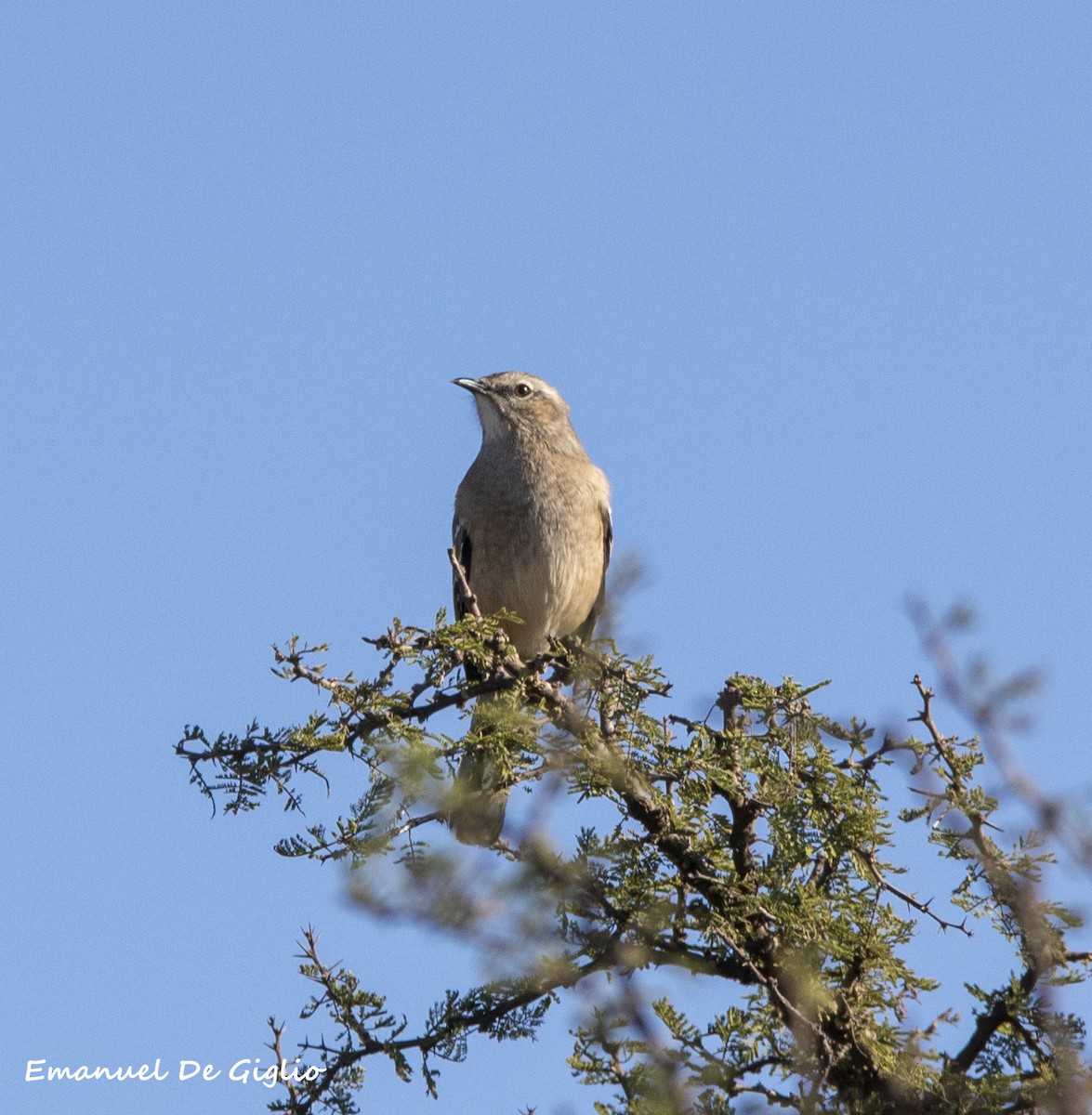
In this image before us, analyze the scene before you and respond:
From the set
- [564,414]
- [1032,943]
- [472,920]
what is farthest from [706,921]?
[564,414]

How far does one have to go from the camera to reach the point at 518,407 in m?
10.4

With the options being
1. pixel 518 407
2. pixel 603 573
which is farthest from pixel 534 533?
pixel 518 407

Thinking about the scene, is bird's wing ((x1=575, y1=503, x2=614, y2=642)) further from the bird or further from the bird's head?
the bird's head

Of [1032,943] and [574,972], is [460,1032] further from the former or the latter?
[1032,943]

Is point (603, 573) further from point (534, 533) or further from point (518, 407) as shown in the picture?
point (518, 407)

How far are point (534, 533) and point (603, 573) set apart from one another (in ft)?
2.16

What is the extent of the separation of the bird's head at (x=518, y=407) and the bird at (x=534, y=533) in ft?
0.07

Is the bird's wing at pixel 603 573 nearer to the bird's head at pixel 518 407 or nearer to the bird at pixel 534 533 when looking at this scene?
the bird at pixel 534 533

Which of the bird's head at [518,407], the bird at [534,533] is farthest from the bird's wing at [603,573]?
the bird's head at [518,407]

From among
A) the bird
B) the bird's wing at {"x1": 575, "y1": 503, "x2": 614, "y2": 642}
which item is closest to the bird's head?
the bird

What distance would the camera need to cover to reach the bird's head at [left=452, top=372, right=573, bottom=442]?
1022 centimetres

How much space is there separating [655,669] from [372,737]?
1.03m

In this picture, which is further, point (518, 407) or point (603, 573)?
point (518, 407)

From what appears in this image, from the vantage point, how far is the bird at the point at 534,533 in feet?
30.5
